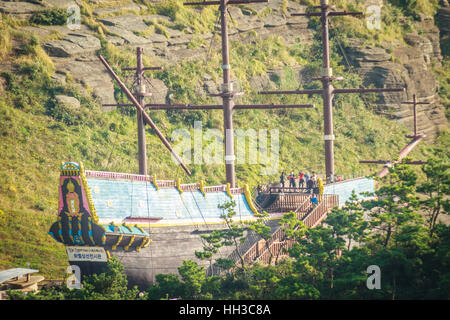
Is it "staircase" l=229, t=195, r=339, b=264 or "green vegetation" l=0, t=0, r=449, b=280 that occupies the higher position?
"green vegetation" l=0, t=0, r=449, b=280

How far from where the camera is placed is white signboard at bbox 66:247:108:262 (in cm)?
2016

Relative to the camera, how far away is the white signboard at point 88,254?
20.2 meters

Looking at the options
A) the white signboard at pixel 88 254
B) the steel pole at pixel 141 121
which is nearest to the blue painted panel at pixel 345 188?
the steel pole at pixel 141 121

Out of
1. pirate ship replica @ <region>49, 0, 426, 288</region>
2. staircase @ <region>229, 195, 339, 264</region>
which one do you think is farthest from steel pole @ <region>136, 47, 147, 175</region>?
staircase @ <region>229, 195, 339, 264</region>

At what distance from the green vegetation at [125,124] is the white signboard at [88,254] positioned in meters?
3.22

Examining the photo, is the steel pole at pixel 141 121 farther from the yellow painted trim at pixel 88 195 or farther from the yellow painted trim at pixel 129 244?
the yellow painted trim at pixel 88 195

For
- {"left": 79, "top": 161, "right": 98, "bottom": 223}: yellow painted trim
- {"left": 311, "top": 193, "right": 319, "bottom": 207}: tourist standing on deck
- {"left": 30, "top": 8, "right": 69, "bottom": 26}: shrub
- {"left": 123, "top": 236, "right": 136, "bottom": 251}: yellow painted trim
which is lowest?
{"left": 123, "top": 236, "right": 136, "bottom": 251}: yellow painted trim

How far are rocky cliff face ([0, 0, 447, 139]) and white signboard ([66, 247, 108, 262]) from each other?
1207 centimetres

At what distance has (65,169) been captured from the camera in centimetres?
1981

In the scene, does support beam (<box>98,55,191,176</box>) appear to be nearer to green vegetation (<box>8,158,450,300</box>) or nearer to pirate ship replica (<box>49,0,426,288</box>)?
pirate ship replica (<box>49,0,426,288</box>)

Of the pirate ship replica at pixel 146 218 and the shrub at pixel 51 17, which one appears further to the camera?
the shrub at pixel 51 17

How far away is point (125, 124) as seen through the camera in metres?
32.2

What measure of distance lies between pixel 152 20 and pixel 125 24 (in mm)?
1556

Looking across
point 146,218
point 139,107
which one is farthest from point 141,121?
point 146,218
